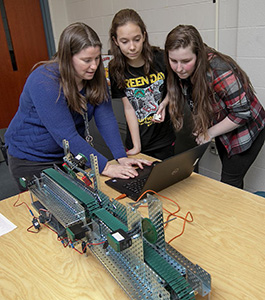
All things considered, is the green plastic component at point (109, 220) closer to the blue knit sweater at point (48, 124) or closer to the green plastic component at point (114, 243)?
the green plastic component at point (114, 243)

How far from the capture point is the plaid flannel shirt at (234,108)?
154cm

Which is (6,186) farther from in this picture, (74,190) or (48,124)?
(74,190)

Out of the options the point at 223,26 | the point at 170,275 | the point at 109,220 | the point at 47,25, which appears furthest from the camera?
the point at 47,25

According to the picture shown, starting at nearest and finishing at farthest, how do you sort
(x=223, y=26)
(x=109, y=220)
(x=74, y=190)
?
(x=109, y=220) → (x=74, y=190) → (x=223, y=26)

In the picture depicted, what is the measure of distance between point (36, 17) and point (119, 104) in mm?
2060

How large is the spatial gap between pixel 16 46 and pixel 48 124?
9.14ft

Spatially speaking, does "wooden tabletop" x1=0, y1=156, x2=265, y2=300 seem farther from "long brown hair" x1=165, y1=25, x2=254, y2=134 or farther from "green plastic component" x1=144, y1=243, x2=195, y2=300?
"long brown hair" x1=165, y1=25, x2=254, y2=134

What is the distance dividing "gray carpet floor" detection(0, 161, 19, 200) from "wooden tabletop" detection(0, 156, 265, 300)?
1730 millimetres

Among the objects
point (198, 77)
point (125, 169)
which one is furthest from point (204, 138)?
point (125, 169)

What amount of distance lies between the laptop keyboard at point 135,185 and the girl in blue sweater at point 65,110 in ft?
0.19

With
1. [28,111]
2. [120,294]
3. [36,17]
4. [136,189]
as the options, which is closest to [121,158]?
[136,189]

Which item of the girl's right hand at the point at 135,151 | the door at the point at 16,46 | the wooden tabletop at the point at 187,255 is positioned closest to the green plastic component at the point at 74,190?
the wooden tabletop at the point at 187,255

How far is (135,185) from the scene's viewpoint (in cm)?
138

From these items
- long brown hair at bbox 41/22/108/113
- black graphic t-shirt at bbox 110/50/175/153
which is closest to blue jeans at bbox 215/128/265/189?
black graphic t-shirt at bbox 110/50/175/153
